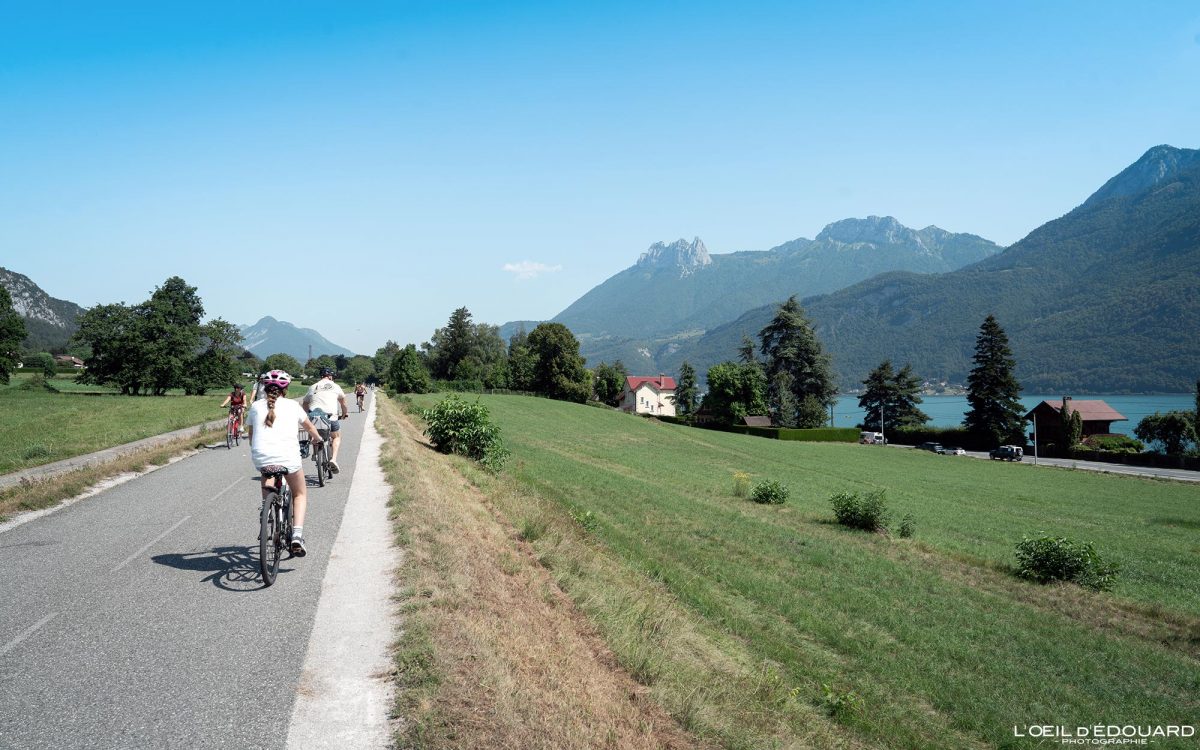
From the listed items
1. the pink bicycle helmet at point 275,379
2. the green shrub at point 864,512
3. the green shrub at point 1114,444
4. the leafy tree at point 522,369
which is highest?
the leafy tree at point 522,369

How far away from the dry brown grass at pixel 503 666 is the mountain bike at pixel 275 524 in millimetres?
1597

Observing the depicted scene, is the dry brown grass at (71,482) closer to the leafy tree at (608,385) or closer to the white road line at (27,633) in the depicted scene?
the white road line at (27,633)

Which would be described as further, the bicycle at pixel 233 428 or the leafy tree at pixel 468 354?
the leafy tree at pixel 468 354

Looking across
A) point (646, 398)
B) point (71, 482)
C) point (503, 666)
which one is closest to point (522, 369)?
point (646, 398)

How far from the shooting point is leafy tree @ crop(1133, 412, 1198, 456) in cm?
7856

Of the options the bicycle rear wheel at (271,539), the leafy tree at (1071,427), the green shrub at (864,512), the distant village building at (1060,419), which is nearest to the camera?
the bicycle rear wheel at (271,539)

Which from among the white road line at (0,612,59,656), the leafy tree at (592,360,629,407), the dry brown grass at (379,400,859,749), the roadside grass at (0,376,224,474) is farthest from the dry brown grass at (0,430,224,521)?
the leafy tree at (592,360,629,407)

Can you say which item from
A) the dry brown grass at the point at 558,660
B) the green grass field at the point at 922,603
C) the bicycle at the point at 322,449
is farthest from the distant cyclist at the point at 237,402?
the dry brown grass at the point at 558,660

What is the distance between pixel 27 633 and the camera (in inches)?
248

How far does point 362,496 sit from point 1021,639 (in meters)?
13.2

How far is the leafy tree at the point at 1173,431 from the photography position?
258 ft

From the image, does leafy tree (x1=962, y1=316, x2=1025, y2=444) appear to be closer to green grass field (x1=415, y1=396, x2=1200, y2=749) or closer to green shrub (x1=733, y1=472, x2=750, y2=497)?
green grass field (x1=415, y1=396, x2=1200, y2=749)

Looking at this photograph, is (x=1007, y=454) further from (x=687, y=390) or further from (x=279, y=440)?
(x=279, y=440)

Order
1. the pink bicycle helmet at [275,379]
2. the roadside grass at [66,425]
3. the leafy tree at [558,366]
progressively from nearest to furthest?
the pink bicycle helmet at [275,379], the roadside grass at [66,425], the leafy tree at [558,366]
